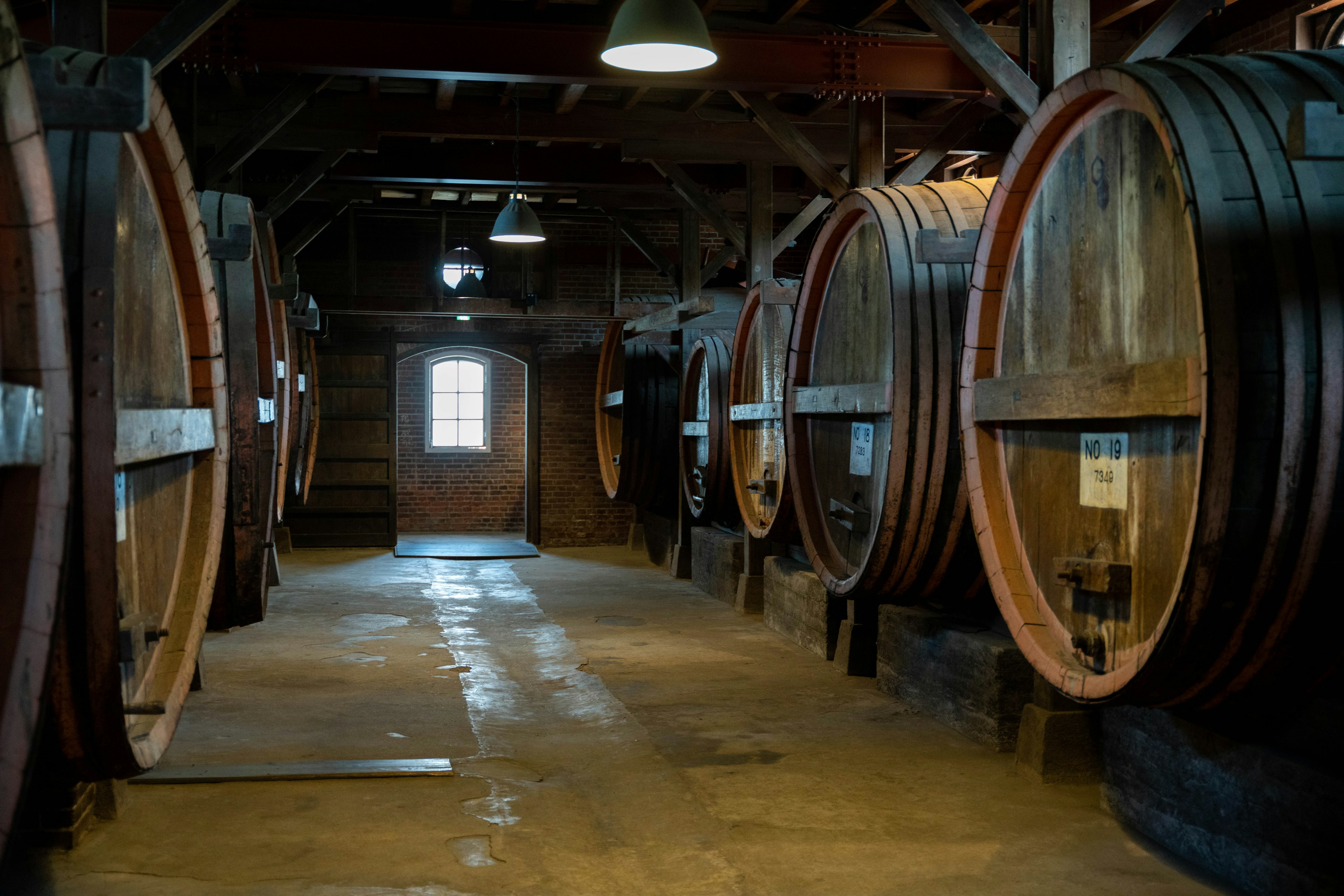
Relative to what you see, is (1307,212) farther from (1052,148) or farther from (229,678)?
(229,678)

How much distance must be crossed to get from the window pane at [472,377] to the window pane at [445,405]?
0.58 ft

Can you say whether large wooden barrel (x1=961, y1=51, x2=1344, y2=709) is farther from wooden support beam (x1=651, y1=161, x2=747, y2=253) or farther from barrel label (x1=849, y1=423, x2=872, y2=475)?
wooden support beam (x1=651, y1=161, x2=747, y2=253)

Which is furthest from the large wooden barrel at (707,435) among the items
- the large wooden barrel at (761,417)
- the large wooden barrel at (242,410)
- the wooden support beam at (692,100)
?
the large wooden barrel at (242,410)

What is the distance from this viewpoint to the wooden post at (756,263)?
316 inches

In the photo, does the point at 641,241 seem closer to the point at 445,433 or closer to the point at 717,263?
the point at 717,263

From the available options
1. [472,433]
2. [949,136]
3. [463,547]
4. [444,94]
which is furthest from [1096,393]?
[472,433]

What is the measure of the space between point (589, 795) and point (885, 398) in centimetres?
180

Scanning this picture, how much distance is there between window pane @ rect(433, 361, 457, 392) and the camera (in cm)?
1567

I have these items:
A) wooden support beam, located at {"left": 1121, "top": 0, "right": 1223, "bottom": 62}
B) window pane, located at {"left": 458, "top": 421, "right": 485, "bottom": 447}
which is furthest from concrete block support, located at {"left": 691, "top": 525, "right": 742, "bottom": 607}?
window pane, located at {"left": 458, "top": 421, "right": 485, "bottom": 447}

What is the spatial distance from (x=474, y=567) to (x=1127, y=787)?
27.2 feet

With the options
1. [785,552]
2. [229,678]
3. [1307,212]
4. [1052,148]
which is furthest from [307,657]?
[1307,212]

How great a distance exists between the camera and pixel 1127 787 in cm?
361

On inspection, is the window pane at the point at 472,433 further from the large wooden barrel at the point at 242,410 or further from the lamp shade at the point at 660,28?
the lamp shade at the point at 660,28

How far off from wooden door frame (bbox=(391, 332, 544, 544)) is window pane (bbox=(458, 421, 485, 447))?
186 centimetres
